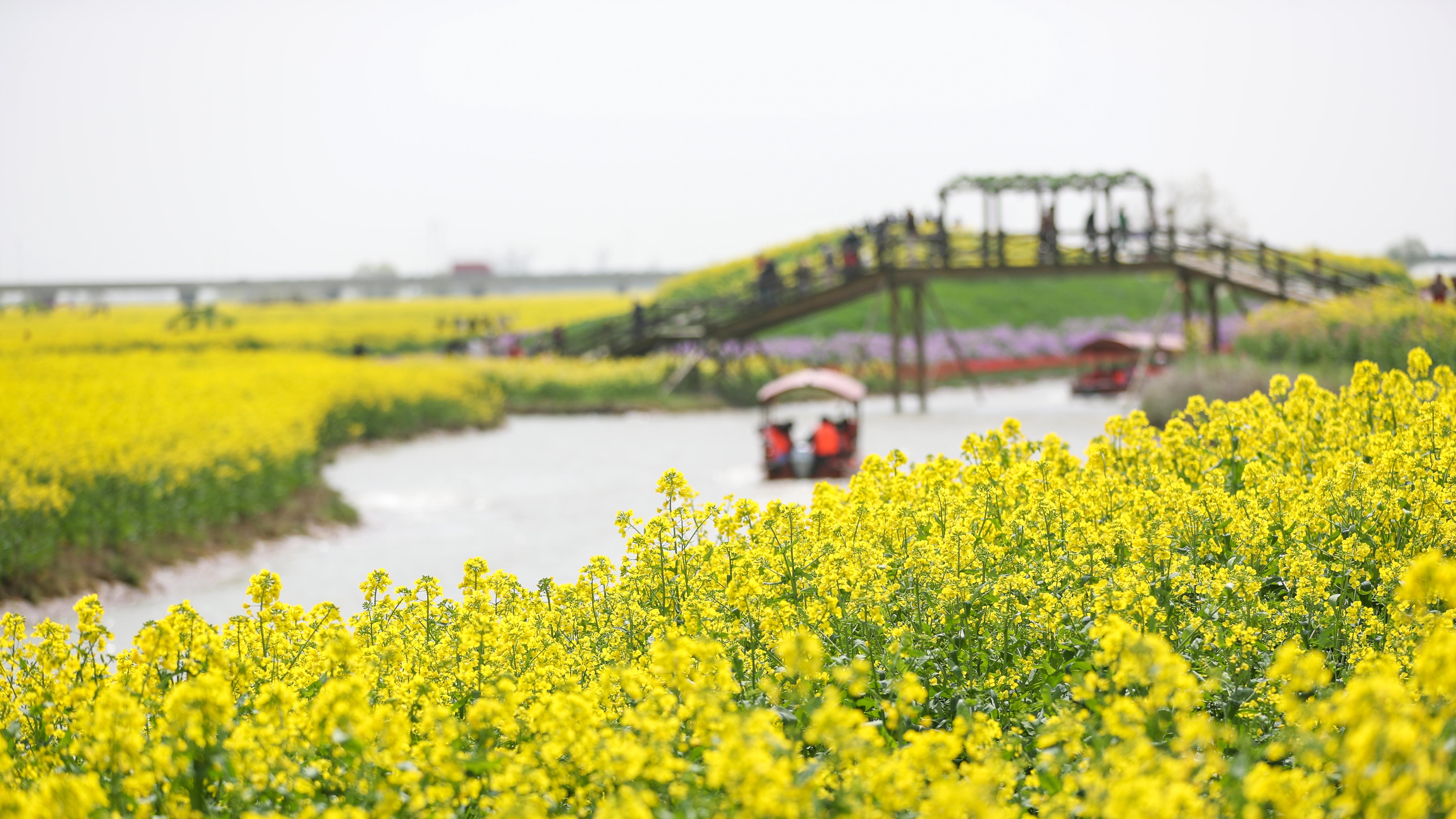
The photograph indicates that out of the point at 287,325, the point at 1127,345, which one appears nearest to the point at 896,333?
the point at 1127,345

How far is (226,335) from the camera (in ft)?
176

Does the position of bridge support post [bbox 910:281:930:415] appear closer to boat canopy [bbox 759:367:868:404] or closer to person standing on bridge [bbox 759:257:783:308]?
person standing on bridge [bbox 759:257:783:308]

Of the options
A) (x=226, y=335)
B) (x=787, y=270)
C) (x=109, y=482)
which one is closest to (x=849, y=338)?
(x=787, y=270)

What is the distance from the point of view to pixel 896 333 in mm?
31766

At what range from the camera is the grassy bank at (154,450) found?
12398 millimetres

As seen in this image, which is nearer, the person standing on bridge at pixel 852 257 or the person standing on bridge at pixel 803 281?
the person standing on bridge at pixel 852 257

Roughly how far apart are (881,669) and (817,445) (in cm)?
1427

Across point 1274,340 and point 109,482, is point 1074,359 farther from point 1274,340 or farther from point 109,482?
point 109,482

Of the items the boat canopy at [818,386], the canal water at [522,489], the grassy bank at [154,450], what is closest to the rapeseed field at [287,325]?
the grassy bank at [154,450]

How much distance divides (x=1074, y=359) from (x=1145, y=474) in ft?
100

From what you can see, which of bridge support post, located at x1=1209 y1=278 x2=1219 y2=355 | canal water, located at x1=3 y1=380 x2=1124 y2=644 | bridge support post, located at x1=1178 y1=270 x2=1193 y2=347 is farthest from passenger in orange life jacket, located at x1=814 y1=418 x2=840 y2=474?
bridge support post, located at x1=1209 y1=278 x2=1219 y2=355

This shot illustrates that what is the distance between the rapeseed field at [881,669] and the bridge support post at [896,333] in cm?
2296

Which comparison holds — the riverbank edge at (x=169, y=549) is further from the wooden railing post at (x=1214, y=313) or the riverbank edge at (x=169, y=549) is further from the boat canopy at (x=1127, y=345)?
the wooden railing post at (x=1214, y=313)

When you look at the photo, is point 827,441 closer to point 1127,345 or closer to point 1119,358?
point 1127,345
